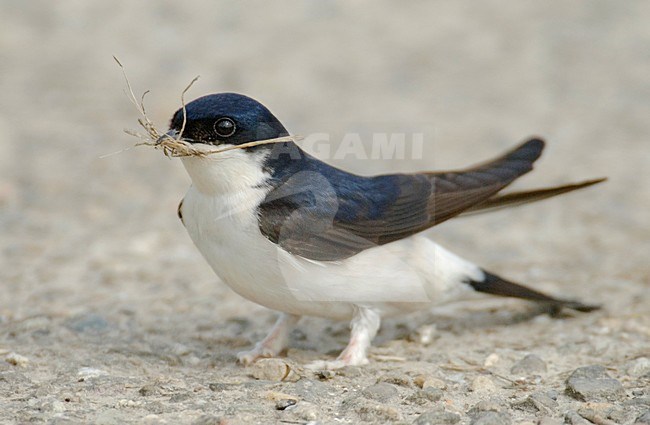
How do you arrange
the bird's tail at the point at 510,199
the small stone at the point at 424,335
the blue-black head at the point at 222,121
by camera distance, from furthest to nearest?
the small stone at the point at 424,335 → the bird's tail at the point at 510,199 → the blue-black head at the point at 222,121

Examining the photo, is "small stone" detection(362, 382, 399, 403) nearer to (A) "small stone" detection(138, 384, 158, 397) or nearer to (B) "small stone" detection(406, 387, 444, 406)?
(B) "small stone" detection(406, 387, 444, 406)

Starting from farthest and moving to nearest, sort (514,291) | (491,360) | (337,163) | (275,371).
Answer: (337,163) < (514,291) < (491,360) < (275,371)

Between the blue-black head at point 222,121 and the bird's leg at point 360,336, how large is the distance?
0.94 meters

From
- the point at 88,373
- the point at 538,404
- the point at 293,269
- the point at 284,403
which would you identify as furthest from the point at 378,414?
the point at 88,373

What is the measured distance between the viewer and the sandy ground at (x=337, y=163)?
12.5ft

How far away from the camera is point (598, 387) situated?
12.6 feet

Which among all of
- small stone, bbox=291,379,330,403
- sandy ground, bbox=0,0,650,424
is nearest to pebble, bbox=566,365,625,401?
sandy ground, bbox=0,0,650,424

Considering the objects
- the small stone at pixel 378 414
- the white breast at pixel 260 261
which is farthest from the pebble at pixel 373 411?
the white breast at pixel 260 261

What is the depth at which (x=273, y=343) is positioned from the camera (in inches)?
175

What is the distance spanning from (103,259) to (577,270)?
307 cm

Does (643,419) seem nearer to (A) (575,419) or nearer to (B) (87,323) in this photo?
(A) (575,419)

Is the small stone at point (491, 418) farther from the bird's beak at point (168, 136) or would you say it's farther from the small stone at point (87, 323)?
the small stone at point (87, 323)

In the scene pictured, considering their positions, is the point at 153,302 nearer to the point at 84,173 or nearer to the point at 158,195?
the point at 158,195

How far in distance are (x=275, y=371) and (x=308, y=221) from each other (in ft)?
2.13
